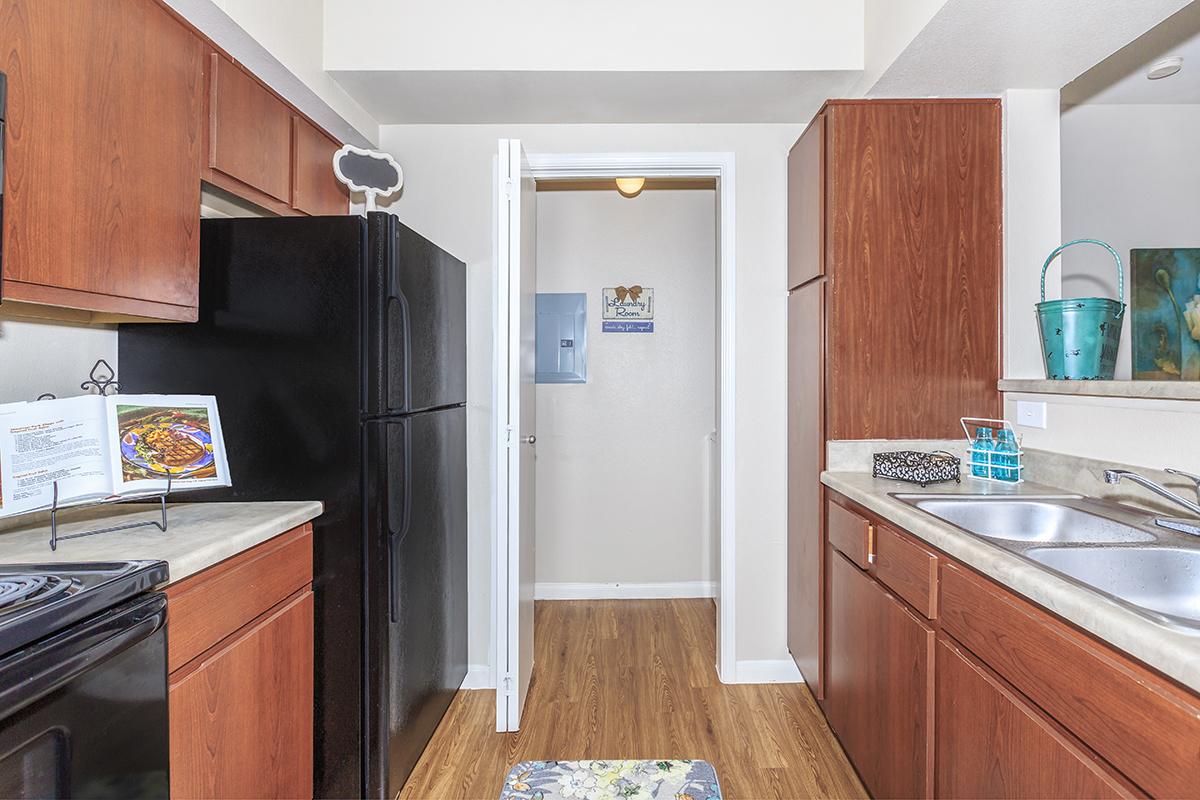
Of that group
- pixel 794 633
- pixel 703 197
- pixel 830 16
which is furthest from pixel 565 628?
pixel 830 16

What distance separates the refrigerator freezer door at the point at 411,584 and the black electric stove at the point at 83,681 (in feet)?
2.19

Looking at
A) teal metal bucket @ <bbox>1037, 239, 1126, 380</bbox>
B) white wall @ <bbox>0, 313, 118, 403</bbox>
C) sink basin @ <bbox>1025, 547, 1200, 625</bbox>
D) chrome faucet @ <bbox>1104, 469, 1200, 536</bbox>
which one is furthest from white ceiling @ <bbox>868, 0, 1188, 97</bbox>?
white wall @ <bbox>0, 313, 118, 403</bbox>

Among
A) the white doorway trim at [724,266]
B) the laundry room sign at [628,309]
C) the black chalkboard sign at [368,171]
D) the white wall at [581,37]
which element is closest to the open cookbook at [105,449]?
the black chalkboard sign at [368,171]

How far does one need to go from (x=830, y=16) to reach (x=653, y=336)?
1840 millimetres

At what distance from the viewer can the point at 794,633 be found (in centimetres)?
251

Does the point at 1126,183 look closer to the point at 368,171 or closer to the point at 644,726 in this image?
the point at 644,726

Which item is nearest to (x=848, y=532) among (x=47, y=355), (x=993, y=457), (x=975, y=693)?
(x=993, y=457)

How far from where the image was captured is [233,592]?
1.38 meters

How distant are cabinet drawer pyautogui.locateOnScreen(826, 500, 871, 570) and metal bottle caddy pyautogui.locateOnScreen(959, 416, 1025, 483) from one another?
45 cm

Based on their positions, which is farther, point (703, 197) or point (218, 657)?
point (703, 197)

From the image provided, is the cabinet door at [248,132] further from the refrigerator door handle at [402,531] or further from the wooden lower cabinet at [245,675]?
the wooden lower cabinet at [245,675]

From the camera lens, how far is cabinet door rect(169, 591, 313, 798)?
49.4 inches

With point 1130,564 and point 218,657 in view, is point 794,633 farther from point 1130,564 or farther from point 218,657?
point 218,657

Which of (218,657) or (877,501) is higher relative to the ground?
(877,501)
